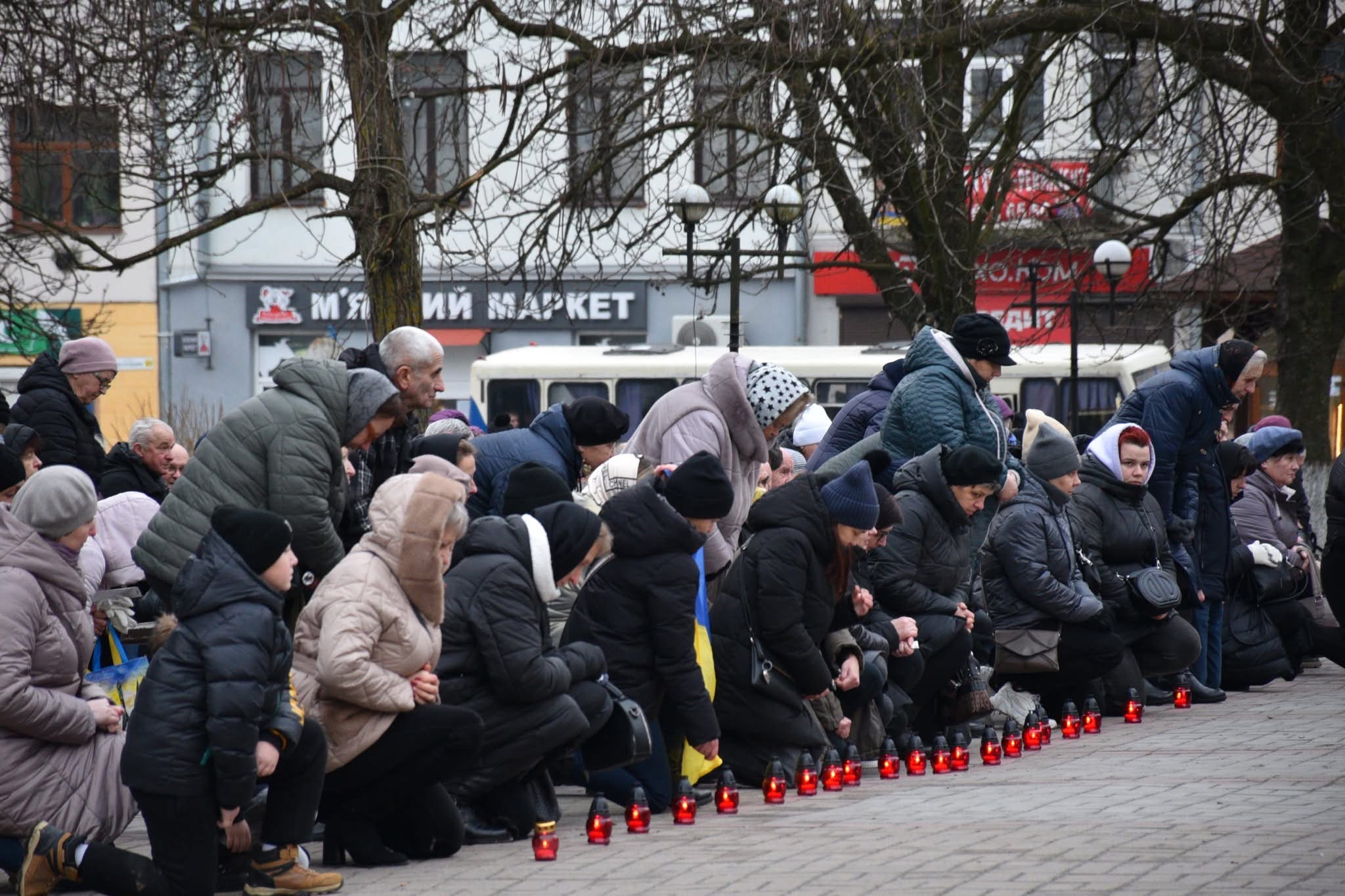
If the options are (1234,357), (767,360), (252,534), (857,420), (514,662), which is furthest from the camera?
(767,360)

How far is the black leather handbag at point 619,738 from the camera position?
24.3 ft

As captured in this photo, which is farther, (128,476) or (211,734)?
(128,476)

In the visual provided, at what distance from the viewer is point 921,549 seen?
31.0 ft

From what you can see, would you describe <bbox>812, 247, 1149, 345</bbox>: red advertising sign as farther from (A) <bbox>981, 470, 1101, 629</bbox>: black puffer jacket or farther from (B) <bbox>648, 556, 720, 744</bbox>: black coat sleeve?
(B) <bbox>648, 556, 720, 744</bbox>: black coat sleeve

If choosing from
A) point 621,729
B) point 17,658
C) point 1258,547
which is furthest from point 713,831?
point 1258,547

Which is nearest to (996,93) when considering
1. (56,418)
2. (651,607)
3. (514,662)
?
(56,418)

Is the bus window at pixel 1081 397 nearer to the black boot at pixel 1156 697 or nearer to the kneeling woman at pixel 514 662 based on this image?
the black boot at pixel 1156 697

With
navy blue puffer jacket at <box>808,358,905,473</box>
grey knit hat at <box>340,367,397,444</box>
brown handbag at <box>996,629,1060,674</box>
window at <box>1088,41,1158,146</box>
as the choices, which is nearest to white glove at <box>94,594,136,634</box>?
grey knit hat at <box>340,367,397,444</box>

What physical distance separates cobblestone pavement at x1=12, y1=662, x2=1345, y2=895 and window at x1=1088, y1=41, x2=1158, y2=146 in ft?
25.2

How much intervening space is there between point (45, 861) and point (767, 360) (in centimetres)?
2008

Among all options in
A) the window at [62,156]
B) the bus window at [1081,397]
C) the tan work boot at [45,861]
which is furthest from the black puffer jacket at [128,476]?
the bus window at [1081,397]

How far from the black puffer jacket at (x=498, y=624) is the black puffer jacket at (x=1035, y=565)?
4.01 meters

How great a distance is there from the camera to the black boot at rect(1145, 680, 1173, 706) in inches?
460

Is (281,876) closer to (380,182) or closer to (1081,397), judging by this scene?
(380,182)
